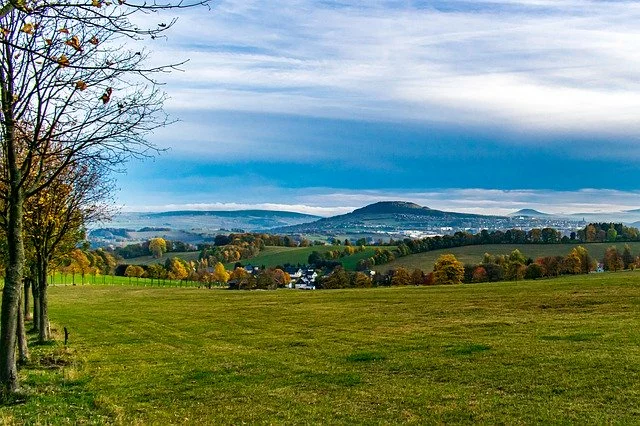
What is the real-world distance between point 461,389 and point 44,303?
26453 mm

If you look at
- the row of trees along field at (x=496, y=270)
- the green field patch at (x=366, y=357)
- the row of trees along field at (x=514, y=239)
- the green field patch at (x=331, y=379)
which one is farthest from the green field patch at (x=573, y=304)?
the row of trees along field at (x=514, y=239)

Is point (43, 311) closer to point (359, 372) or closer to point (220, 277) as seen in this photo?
point (359, 372)

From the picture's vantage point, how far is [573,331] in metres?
29.7

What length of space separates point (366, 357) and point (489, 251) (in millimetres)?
145864

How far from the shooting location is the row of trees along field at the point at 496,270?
121 metres

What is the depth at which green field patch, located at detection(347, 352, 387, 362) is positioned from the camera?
24906 millimetres

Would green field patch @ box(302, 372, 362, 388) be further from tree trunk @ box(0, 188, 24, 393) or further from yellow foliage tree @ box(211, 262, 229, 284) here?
yellow foliage tree @ box(211, 262, 229, 284)

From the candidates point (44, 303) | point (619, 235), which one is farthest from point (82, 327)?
point (619, 235)

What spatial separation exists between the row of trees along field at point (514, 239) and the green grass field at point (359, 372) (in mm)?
130638

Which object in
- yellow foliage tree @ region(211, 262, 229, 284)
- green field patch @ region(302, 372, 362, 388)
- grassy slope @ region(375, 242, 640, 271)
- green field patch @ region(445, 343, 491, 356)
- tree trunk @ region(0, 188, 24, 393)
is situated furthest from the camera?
yellow foliage tree @ region(211, 262, 229, 284)

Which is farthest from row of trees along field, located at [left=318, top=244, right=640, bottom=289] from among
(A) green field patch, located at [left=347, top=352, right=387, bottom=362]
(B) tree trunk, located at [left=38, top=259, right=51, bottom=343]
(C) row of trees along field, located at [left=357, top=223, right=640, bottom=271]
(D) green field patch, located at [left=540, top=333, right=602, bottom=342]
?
(B) tree trunk, located at [left=38, top=259, right=51, bottom=343]

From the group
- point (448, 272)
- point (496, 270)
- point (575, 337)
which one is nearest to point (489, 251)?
point (496, 270)

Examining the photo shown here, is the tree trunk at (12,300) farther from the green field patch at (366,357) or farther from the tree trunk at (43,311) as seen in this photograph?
the tree trunk at (43,311)

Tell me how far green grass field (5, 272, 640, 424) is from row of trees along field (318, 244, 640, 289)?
8012 centimetres
